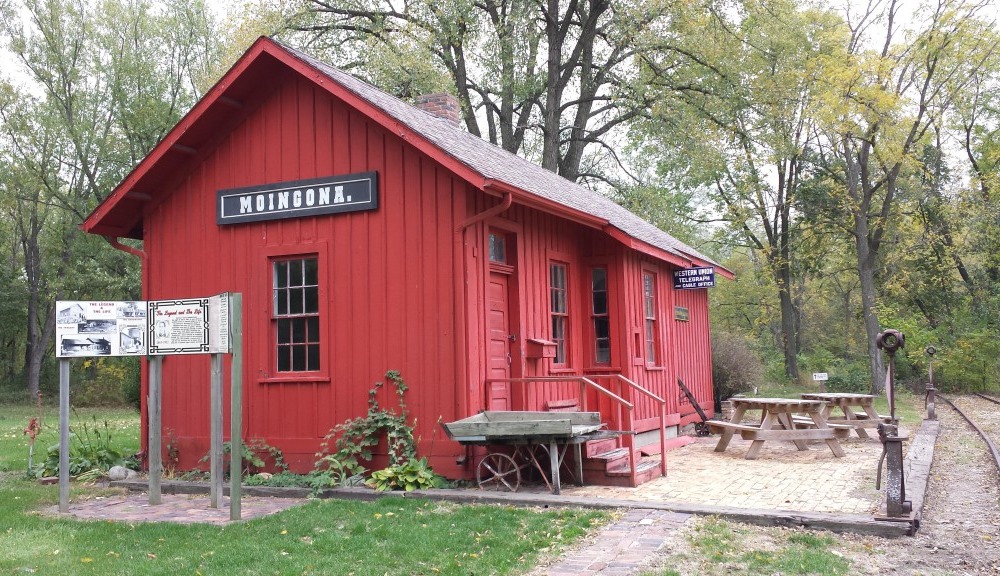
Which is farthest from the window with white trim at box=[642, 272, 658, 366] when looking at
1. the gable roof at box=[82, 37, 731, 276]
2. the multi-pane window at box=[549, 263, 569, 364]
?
the multi-pane window at box=[549, 263, 569, 364]

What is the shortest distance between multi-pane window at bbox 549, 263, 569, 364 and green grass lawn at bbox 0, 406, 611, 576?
376cm

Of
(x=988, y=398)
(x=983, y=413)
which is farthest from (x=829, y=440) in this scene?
(x=988, y=398)

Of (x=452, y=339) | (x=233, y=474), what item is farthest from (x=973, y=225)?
(x=233, y=474)

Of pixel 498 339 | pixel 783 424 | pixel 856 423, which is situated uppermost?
pixel 498 339

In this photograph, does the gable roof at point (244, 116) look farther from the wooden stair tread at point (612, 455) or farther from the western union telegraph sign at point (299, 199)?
the wooden stair tread at point (612, 455)

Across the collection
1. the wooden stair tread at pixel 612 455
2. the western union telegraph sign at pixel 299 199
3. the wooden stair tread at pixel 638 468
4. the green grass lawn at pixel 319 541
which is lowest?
the green grass lawn at pixel 319 541

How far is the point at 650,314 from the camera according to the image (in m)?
14.0

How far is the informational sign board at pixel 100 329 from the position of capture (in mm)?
8602

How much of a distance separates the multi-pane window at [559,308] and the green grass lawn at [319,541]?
3.76 meters

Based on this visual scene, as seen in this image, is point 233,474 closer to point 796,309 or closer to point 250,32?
point 250,32

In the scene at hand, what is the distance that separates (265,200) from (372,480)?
375 centimetres

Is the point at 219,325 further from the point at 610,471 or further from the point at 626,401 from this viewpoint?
the point at 626,401

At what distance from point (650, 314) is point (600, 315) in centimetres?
169

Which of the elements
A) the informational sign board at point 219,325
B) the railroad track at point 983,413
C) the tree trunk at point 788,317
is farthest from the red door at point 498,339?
the tree trunk at point 788,317
